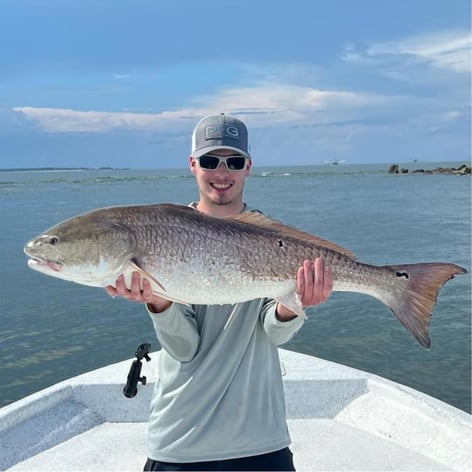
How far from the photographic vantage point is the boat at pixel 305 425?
5.04 metres

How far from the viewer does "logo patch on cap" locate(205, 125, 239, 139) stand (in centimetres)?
349

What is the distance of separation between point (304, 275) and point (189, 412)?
96 cm

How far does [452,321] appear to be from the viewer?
12.2 metres

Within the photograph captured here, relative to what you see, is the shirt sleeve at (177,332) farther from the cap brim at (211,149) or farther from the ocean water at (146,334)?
the ocean water at (146,334)

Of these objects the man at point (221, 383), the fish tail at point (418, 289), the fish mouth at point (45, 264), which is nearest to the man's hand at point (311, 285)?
the man at point (221, 383)

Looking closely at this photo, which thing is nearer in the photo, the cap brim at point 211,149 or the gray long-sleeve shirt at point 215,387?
the gray long-sleeve shirt at point 215,387

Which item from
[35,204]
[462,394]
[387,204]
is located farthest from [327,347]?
[35,204]

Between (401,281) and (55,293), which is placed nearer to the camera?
(401,281)

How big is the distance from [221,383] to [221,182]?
1.13 m

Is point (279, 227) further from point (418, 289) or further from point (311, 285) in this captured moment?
point (418, 289)

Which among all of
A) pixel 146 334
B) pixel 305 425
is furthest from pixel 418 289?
pixel 146 334

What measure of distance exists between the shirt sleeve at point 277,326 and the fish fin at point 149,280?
1.66 ft

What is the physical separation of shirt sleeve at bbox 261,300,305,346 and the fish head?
2.76 feet

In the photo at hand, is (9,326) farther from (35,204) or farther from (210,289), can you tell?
(35,204)
